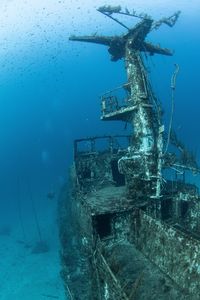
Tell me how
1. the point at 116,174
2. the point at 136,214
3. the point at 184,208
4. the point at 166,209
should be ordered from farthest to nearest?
1. the point at 116,174
2. the point at 166,209
3. the point at 184,208
4. the point at 136,214

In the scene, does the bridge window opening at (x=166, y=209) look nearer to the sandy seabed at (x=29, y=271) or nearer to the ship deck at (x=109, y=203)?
the ship deck at (x=109, y=203)

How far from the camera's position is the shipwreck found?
9.05 meters

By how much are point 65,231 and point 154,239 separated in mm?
14243

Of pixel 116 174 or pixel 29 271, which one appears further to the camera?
pixel 29 271

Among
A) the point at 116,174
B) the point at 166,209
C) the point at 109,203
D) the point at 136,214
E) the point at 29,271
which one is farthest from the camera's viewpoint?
the point at 29,271

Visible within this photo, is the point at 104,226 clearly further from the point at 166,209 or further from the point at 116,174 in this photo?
the point at 116,174

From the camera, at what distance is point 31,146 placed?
552ft

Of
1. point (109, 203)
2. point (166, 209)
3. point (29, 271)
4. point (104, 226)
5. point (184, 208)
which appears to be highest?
point (109, 203)

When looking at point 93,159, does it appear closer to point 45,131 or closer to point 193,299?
point 193,299

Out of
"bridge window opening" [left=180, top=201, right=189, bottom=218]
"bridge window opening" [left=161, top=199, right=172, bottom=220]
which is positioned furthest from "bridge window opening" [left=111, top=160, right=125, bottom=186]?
"bridge window opening" [left=180, top=201, right=189, bottom=218]

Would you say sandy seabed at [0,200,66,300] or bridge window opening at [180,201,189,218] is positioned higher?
bridge window opening at [180,201,189,218]

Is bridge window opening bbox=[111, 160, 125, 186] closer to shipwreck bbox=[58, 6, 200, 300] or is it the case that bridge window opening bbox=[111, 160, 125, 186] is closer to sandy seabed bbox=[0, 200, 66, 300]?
shipwreck bbox=[58, 6, 200, 300]

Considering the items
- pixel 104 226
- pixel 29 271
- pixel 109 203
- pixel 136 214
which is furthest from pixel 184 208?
pixel 29 271

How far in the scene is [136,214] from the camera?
13117mm
